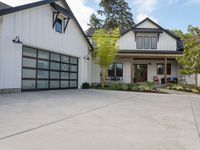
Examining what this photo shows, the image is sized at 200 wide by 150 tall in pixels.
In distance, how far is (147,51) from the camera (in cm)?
2583

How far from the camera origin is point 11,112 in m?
Answer: 7.18

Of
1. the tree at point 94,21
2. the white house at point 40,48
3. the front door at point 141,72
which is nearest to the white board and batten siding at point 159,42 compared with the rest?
the front door at point 141,72

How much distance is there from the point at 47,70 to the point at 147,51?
12.9m

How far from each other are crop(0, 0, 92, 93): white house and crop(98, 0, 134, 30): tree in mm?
30721

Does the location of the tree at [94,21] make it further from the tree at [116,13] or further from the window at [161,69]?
the window at [161,69]

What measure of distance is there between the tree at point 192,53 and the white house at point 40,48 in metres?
8.35

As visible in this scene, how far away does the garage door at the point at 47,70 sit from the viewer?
45.5ft

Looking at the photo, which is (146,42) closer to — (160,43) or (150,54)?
(160,43)

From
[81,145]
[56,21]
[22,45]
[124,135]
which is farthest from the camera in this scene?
[56,21]

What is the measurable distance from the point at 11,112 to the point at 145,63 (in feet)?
74.4

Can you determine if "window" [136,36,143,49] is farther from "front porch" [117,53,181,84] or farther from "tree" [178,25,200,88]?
"tree" [178,25,200,88]

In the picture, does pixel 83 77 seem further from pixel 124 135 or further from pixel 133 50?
pixel 124 135

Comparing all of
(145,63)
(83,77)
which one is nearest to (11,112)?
(83,77)

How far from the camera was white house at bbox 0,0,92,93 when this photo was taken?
12328 mm
